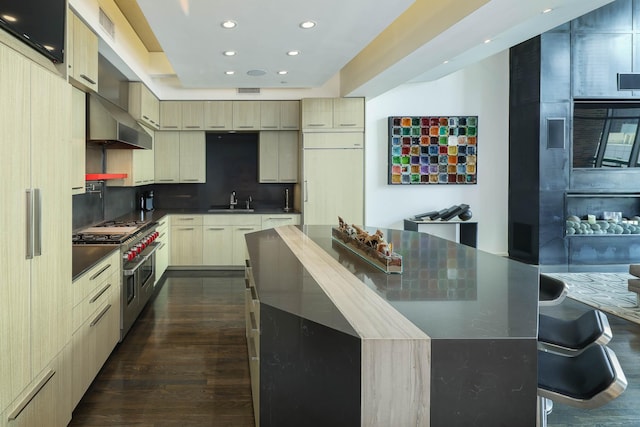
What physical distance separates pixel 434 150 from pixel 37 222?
20.0 ft

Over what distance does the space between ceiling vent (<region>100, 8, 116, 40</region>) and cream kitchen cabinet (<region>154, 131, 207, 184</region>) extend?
2.60 meters

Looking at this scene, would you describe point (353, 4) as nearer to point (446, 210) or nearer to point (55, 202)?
point (55, 202)

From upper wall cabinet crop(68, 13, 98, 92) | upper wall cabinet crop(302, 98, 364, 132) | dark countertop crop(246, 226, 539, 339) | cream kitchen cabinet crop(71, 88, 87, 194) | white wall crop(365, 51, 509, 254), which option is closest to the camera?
dark countertop crop(246, 226, 539, 339)

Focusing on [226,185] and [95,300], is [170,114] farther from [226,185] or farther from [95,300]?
[95,300]

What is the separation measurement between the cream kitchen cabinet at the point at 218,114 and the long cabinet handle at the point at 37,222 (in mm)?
4798

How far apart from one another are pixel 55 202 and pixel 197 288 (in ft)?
11.5

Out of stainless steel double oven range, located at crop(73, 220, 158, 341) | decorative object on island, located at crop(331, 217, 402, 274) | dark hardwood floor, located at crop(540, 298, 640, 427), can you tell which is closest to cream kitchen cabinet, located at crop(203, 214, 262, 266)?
stainless steel double oven range, located at crop(73, 220, 158, 341)

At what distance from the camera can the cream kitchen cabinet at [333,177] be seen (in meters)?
6.41

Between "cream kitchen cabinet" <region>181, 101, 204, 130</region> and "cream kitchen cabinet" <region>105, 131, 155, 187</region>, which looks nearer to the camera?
"cream kitchen cabinet" <region>105, 131, 155, 187</region>

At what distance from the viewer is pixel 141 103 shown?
5477 millimetres

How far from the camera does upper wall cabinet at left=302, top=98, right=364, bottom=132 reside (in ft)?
21.0

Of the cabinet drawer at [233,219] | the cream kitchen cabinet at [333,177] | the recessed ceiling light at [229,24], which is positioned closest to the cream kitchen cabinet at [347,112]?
the cream kitchen cabinet at [333,177]

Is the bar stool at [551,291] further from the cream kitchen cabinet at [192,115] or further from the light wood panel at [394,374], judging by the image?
the cream kitchen cabinet at [192,115]

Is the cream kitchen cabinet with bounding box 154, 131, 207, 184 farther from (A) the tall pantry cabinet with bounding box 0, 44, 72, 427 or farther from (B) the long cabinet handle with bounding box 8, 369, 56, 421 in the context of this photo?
(B) the long cabinet handle with bounding box 8, 369, 56, 421
